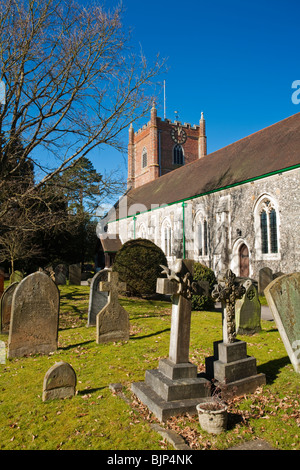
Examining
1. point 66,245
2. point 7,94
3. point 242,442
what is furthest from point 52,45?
point 66,245

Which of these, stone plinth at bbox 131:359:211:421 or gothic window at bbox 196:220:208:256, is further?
gothic window at bbox 196:220:208:256

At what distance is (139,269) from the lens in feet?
42.9

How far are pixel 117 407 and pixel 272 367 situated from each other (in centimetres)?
290

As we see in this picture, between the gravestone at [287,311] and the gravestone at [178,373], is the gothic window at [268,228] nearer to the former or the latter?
the gravestone at [287,311]

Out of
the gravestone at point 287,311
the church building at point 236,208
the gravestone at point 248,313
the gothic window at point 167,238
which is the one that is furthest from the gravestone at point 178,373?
the gothic window at point 167,238

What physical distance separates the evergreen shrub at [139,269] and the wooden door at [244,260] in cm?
591

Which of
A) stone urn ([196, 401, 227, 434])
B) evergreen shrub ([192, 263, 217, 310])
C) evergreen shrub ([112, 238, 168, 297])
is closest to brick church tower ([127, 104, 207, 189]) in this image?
evergreen shrub ([112, 238, 168, 297])

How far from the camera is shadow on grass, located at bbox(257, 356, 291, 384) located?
494cm

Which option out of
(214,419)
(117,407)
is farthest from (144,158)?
(214,419)

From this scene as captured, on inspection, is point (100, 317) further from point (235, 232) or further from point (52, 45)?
point (235, 232)

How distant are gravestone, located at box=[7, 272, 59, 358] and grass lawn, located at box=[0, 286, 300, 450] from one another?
25 centimetres

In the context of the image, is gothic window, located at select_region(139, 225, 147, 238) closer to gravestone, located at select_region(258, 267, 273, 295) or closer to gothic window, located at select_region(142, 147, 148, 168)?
gothic window, located at select_region(142, 147, 148, 168)

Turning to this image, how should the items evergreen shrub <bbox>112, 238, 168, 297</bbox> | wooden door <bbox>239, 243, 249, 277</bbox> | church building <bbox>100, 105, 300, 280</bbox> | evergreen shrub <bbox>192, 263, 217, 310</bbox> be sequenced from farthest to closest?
wooden door <bbox>239, 243, 249, 277</bbox> → church building <bbox>100, 105, 300, 280</bbox> → evergreen shrub <bbox>112, 238, 168, 297</bbox> → evergreen shrub <bbox>192, 263, 217, 310</bbox>

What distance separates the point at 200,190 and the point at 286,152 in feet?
21.2
